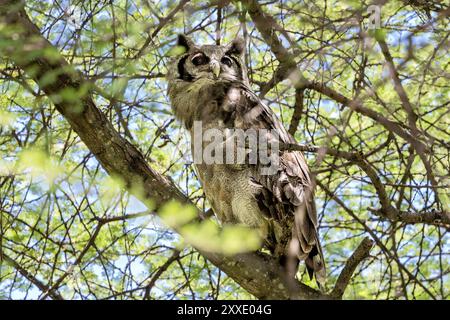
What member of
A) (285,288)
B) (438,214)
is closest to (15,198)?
(285,288)

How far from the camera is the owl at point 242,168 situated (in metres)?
3.77

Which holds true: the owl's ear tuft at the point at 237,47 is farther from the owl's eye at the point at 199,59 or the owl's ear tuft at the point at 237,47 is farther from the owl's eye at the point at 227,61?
the owl's eye at the point at 199,59

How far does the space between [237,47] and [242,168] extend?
1.02m

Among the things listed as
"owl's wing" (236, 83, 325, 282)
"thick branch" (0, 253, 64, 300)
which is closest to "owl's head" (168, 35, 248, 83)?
"owl's wing" (236, 83, 325, 282)

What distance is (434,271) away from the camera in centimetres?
564

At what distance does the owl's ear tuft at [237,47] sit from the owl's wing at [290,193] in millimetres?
552

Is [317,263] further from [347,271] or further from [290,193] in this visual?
[347,271]

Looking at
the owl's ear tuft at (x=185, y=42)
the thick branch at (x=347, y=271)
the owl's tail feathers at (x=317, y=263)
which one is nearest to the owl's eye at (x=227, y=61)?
the owl's ear tuft at (x=185, y=42)

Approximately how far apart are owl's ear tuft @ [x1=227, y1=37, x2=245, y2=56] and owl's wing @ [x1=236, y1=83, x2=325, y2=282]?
1.81ft

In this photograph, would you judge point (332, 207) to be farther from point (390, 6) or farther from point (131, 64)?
point (131, 64)

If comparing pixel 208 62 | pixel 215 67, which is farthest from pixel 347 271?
pixel 208 62

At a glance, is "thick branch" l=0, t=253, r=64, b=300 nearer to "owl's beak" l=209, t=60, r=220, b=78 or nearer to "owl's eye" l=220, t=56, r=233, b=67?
"owl's beak" l=209, t=60, r=220, b=78

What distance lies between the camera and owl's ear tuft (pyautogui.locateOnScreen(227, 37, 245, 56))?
4.47 meters
